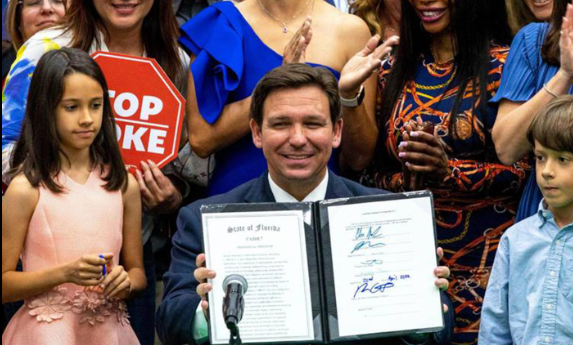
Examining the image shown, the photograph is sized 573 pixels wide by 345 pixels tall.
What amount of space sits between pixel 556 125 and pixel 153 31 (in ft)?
6.57

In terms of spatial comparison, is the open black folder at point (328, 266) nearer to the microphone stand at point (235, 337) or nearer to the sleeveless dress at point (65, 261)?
the microphone stand at point (235, 337)

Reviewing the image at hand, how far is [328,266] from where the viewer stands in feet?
13.1

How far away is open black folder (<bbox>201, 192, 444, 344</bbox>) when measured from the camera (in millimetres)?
3924

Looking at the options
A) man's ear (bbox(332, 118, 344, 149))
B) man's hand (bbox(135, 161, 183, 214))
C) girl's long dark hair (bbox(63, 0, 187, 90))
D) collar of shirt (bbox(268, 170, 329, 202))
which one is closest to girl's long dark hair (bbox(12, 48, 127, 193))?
man's hand (bbox(135, 161, 183, 214))

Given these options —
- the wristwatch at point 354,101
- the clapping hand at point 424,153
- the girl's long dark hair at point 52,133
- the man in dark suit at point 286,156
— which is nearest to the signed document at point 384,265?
the man in dark suit at point 286,156

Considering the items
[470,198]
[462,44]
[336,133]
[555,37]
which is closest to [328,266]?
[336,133]

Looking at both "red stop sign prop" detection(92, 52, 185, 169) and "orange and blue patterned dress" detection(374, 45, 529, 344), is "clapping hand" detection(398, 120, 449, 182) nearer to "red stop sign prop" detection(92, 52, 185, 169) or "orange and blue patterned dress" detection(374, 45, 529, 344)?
"orange and blue patterned dress" detection(374, 45, 529, 344)

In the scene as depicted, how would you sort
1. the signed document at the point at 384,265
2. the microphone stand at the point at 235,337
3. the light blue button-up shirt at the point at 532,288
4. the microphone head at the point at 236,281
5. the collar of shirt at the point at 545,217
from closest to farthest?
the microphone stand at the point at 235,337 < the microphone head at the point at 236,281 < the signed document at the point at 384,265 < the light blue button-up shirt at the point at 532,288 < the collar of shirt at the point at 545,217

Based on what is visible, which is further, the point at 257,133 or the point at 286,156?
the point at 257,133

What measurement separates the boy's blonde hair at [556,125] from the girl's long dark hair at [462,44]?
0.59m

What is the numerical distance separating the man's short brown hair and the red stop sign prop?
2.05 feet

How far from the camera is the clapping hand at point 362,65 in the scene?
→ 4922mm
